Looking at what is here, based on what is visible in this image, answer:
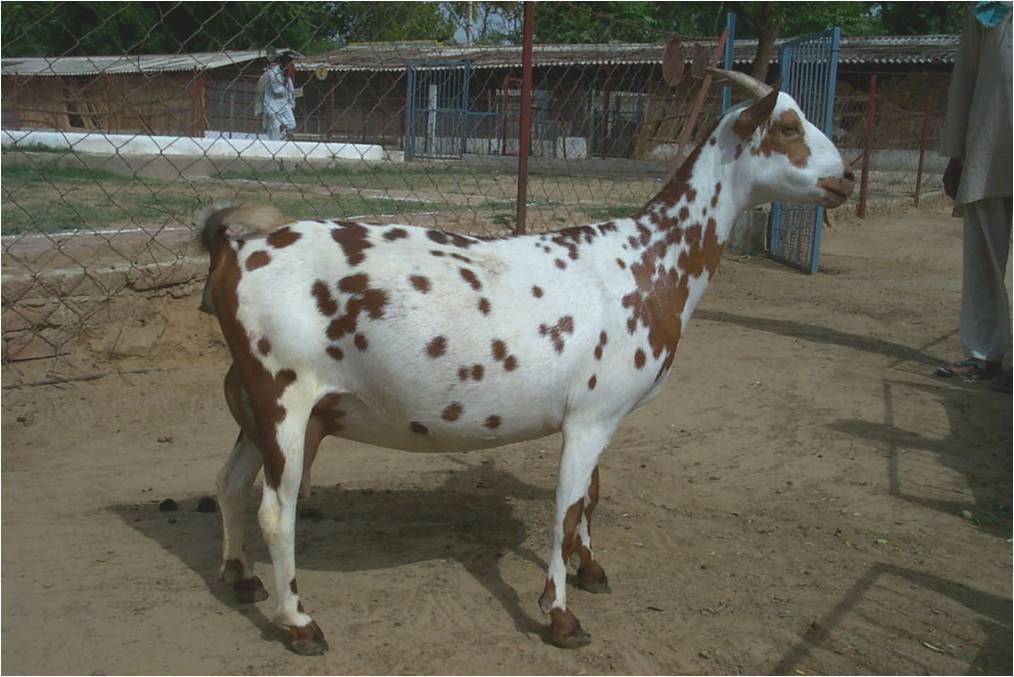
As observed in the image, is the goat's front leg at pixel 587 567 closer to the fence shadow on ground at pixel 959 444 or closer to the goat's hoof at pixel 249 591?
the goat's hoof at pixel 249 591

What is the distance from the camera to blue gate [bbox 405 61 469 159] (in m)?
21.6

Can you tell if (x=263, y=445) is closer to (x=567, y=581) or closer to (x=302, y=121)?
(x=567, y=581)

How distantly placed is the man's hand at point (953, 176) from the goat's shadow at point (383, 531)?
4101mm

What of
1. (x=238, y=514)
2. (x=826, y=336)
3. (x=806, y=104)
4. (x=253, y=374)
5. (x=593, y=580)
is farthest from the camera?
(x=806, y=104)

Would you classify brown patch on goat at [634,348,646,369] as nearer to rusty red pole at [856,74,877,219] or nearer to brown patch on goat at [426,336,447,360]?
brown patch on goat at [426,336,447,360]

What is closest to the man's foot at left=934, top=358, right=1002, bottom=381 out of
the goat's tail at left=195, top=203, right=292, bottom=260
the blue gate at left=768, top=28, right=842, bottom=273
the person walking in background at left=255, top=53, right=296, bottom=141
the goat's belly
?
the blue gate at left=768, top=28, right=842, bottom=273

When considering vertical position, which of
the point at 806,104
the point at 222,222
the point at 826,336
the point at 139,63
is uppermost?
the point at 139,63

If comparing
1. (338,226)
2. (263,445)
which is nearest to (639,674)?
(263,445)

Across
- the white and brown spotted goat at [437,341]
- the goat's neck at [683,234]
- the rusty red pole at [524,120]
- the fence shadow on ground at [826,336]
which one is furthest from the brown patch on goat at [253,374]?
the fence shadow on ground at [826,336]

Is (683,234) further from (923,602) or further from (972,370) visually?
(972,370)

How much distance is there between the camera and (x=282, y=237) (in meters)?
3.46

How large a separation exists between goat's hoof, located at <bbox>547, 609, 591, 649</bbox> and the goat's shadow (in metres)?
0.13

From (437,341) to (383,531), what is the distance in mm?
1358

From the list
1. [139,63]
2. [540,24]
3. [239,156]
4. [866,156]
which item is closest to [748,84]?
[239,156]
